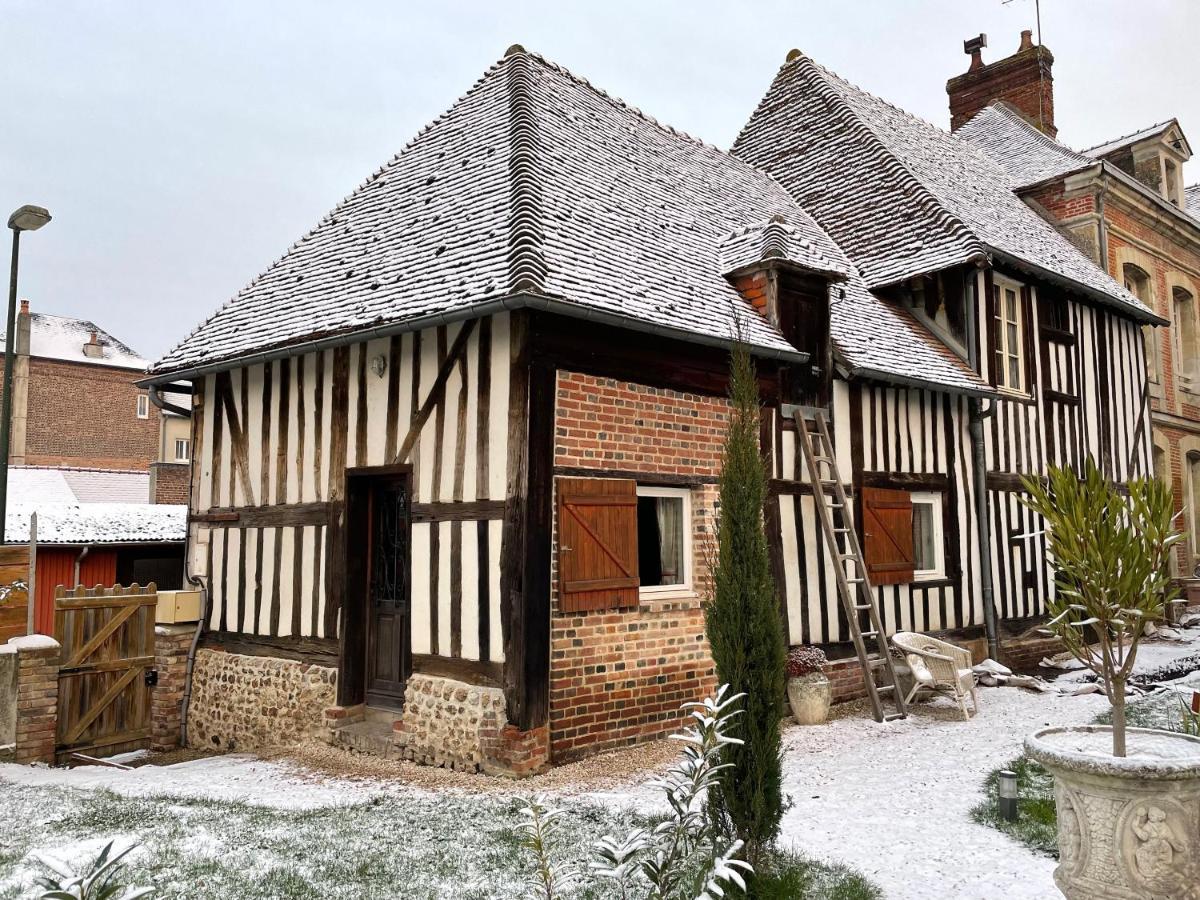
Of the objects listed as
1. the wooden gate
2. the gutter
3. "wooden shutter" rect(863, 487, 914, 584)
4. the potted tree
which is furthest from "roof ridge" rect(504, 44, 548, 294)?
the wooden gate

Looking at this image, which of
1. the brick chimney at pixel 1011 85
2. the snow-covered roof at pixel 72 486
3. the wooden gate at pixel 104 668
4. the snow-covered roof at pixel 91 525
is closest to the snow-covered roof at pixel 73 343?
the snow-covered roof at pixel 72 486

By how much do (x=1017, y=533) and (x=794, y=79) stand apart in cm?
852

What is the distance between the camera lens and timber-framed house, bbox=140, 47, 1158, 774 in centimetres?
672

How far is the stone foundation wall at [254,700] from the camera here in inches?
313

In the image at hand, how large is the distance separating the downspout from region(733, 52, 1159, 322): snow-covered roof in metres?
1.01

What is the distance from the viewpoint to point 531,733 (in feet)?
20.7

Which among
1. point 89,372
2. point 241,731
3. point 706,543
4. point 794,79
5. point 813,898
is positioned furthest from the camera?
point 89,372

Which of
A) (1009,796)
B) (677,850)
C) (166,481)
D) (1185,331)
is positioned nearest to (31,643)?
(677,850)

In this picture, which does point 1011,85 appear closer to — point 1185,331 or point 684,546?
point 1185,331

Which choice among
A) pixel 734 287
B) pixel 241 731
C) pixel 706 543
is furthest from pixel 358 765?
pixel 734 287

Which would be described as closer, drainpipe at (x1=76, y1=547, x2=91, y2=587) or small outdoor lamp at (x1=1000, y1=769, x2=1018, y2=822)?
small outdoor lamp at (x1=1000, y1=769, x2=1018, y2=822)

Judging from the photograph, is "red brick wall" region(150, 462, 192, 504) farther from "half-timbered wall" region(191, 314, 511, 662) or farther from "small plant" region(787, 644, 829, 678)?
"small plant" region(787, 644, 829, 678)

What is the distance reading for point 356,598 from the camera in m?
7.91

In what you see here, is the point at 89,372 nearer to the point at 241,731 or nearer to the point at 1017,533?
the point at 241,731
